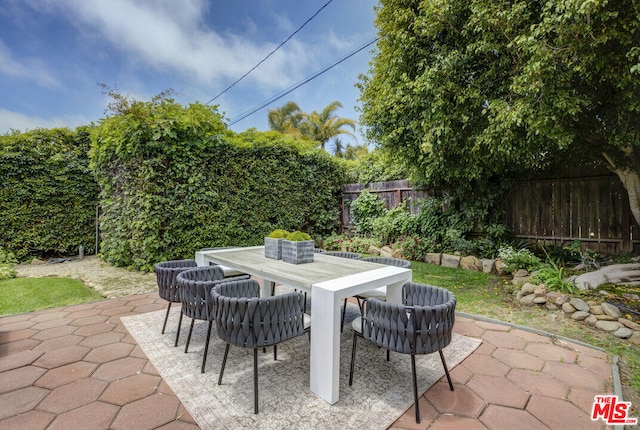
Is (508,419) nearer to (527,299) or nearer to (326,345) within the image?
(326,345)

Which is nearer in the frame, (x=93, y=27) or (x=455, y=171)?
(x=455, y=171)

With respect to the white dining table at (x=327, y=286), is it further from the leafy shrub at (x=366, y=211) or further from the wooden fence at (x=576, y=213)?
the leafy shrub at (x=366, y=211)

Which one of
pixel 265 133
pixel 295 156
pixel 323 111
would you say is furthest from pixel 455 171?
pixel 323 111

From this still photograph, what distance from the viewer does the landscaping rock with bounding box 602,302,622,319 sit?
2934 mm

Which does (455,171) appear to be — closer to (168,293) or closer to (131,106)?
(168,293)

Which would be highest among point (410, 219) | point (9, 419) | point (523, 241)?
point (410, 219)

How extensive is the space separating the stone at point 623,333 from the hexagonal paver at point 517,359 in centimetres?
104

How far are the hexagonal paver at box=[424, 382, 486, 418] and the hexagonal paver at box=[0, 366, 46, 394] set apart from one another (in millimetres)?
2693

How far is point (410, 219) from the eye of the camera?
6.68 meters

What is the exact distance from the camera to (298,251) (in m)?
2.64

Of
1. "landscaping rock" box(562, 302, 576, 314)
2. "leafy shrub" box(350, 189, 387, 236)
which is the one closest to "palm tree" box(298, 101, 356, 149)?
"leafy shrub" box(350, 189, 387, 236)

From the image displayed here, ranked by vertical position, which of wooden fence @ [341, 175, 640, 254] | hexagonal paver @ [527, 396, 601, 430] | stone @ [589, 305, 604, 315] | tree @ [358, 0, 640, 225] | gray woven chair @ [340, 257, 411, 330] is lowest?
hexagonal paver @ [527, 396, 601, 430]

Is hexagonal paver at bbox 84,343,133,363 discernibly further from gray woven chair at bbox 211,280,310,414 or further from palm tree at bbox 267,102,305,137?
palm tree at bbox 267,102,305,137

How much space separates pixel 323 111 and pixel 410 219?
12393 mm
